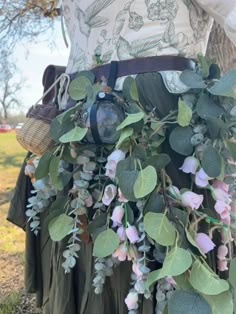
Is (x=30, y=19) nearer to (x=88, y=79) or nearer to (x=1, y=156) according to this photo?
(x=88, y=79)

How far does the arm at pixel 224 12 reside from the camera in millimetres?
792

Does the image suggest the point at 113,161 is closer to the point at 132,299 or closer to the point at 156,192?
the point at 156,192

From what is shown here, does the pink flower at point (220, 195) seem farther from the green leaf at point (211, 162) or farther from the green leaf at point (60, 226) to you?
the green leaf at point (60, 226)

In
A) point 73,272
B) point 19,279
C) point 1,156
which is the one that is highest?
point 73,272

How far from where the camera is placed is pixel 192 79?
0.79 m

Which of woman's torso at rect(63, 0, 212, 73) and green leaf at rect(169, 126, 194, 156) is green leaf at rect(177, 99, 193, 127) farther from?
woman's torso at rect(63, 0, 212, 73)

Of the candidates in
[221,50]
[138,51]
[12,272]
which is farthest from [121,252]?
[12,272]

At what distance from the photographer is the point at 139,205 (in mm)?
749

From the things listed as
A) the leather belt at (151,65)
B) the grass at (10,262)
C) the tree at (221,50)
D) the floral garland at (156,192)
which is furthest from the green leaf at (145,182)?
the tree at (221,50)

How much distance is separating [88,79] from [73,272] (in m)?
0.37

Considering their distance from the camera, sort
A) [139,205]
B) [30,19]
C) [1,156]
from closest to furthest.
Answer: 1. [139,205]
2. [30,19]
3. [1,156]

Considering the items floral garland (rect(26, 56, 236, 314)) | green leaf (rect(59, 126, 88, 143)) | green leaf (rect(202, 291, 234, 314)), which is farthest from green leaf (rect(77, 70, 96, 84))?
green leaf (rect(202, 291, 234, 314))

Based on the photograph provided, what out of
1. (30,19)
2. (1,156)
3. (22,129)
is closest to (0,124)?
(1,156)

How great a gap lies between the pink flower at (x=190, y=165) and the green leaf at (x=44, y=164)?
0.75ft
